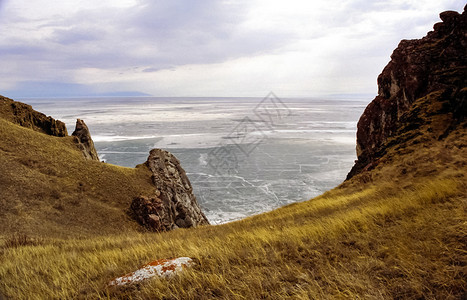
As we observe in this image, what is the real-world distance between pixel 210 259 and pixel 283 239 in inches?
62.5

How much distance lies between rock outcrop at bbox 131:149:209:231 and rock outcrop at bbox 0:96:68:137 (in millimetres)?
9242

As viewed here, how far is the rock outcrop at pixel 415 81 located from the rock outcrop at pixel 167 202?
11.5 m

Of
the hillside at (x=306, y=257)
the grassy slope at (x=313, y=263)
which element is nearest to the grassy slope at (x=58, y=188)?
the hillside at (x=306, y=257)

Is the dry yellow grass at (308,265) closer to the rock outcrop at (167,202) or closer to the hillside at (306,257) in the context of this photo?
the hillside at (306,257)

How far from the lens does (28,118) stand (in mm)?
22750

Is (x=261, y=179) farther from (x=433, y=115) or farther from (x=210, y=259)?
(x=210, y=259)

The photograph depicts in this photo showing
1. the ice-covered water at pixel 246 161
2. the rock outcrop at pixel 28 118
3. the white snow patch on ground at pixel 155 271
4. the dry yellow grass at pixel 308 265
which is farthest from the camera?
the ice-covered water at pixel 246 161

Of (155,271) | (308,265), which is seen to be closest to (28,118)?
(155,271)

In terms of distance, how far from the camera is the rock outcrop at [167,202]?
617 inches

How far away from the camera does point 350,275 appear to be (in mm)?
3541

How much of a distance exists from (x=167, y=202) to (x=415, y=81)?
17434 mm

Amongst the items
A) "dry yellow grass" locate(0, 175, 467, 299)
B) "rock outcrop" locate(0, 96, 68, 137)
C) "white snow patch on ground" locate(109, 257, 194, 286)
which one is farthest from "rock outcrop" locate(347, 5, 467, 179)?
"rock outcrop" locate(0, 96, 68, 137)

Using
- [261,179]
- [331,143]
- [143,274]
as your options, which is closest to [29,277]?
[143,274]

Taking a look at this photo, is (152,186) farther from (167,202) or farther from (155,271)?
(155,271)
